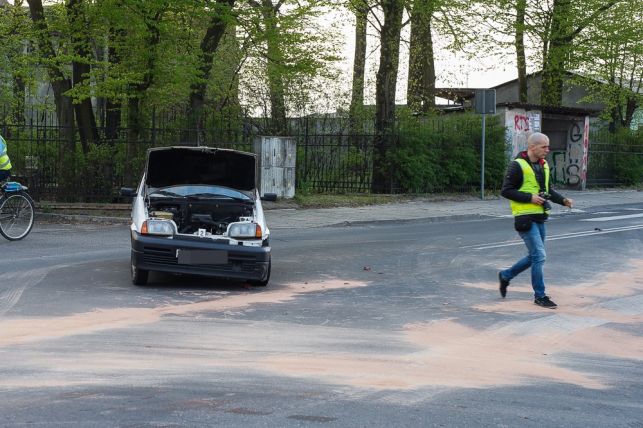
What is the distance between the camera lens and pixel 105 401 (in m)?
5.52

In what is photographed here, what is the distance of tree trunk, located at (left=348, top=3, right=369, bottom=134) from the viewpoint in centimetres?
2878

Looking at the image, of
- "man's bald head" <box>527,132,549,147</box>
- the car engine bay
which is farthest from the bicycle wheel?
"man's bald head" <box>527,132,549,147</box>

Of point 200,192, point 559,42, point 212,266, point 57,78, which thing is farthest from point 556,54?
point 212,266

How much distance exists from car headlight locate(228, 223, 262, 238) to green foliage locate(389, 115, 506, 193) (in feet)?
54.0

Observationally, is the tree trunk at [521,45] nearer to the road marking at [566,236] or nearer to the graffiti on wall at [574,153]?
the graffiti on wall at [574,153]

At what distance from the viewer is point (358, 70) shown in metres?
33.7

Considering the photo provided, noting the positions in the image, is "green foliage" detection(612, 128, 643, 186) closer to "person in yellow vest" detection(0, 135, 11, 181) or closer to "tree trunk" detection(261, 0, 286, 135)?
"tree trunk" detection(261, 0, 286, 135)

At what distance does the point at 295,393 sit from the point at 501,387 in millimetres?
1440

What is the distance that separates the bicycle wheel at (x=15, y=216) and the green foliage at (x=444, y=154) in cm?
1390

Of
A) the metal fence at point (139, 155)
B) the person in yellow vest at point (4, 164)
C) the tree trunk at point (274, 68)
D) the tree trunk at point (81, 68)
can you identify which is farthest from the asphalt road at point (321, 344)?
the tree trunk at point (274, 68)

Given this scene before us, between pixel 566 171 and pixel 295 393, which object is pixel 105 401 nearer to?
pixel 295 393

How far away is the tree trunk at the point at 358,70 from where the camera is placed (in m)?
28.8

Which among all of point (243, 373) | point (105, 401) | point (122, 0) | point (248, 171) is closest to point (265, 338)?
point (243, 373)

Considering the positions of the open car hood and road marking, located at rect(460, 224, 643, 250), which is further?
Answer: road marking, located at rect(460, 224, 643, 250)
